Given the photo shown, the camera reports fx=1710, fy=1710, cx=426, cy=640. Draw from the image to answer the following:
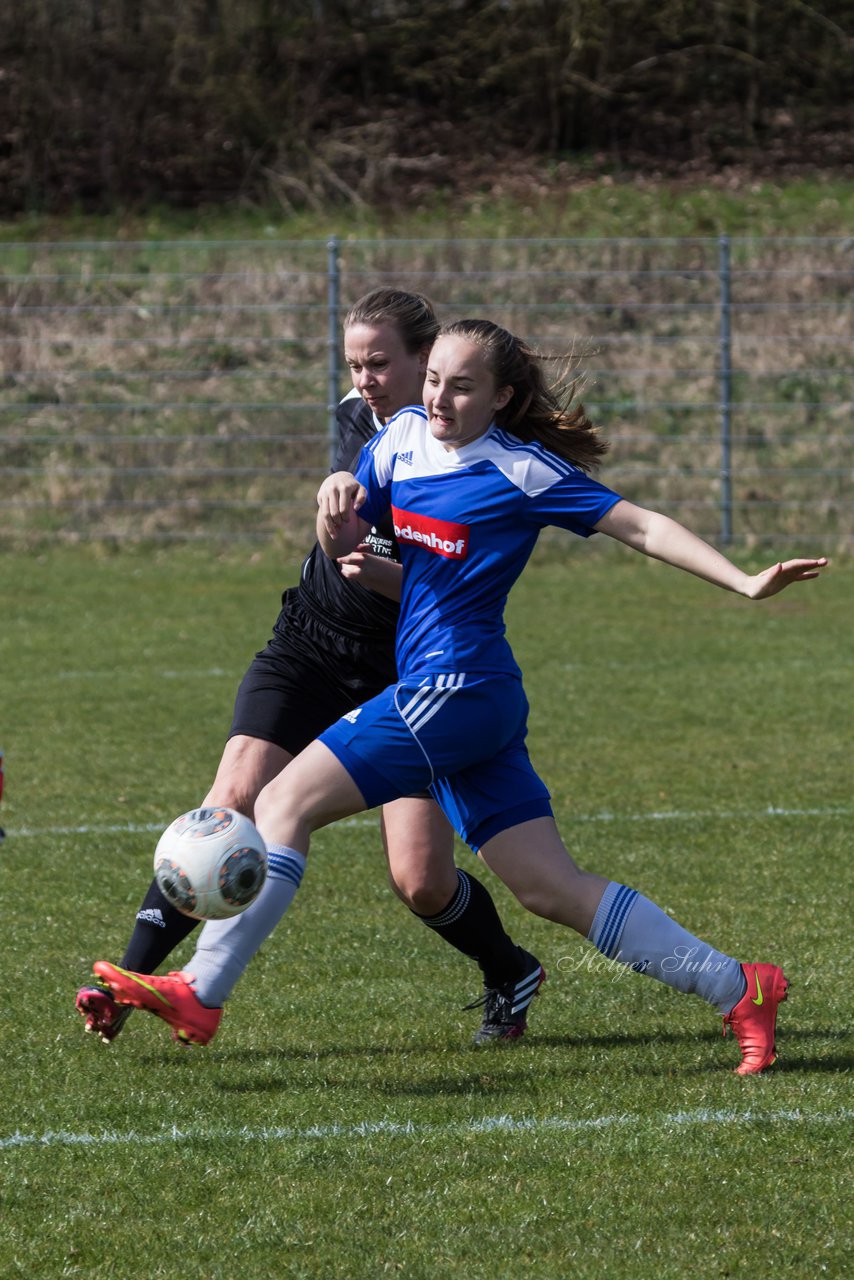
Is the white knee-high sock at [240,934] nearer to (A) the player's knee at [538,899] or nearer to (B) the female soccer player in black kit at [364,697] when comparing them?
(B) the female soccer player in black kit at [364,697]

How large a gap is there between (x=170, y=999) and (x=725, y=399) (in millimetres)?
13466

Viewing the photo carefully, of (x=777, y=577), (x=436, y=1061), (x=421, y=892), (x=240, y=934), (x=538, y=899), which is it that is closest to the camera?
(x=777, y=577)

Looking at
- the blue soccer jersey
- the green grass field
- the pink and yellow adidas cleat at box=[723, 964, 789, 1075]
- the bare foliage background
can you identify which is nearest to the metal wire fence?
the bare foliage background

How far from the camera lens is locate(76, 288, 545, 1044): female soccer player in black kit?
→ 446 centimetres

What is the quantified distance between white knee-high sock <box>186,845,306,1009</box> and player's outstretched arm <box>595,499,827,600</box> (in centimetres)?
111

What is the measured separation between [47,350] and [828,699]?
11.0 meters

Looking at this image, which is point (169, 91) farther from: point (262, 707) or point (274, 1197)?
point (274, 1197)

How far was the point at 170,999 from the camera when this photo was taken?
400 cm

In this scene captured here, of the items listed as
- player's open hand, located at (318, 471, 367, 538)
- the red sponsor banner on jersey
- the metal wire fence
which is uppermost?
player's open hand, located at (318, 471, 367, 538)

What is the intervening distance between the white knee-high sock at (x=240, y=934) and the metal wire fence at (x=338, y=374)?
12.4 m

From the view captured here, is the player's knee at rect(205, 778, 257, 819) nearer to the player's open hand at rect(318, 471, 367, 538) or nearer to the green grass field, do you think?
the green grass field

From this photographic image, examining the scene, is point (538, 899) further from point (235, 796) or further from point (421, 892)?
point (235, 796)

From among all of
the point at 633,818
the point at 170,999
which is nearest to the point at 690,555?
the point at 170,999

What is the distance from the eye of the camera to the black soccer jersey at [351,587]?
4742mm
